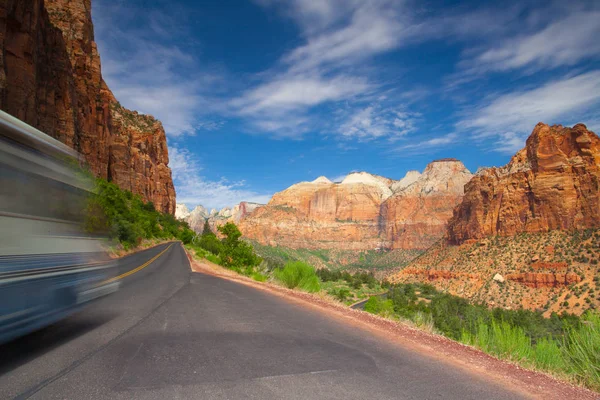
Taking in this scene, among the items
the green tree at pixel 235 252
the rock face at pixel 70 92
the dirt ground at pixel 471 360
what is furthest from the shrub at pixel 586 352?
the rock face at pixel 70 92

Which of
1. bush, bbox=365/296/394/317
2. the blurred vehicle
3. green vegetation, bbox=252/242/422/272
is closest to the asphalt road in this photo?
the blurred vehicle

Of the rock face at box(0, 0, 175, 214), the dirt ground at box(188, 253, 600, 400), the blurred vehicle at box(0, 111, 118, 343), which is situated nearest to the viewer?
the dirt ground at box(188, 253, 600, 400)

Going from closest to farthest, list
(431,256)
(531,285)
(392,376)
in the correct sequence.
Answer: (392,376) < (531,285) < (431,256)

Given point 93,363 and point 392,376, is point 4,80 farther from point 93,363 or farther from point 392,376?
point 392,376

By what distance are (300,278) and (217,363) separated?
436 inches

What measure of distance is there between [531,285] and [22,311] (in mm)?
66652

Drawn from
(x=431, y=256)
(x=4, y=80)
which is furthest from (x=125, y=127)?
(x=431, y=256)

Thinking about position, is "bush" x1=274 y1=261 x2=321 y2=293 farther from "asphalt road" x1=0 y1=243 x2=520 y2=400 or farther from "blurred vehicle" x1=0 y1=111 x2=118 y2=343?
"blurred vehicle" x1=0 y1=111 x2=118 y2=343

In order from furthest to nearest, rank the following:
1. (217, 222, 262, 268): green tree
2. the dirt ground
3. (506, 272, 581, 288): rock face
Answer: (506, 272, 581, 288): rock face → (217, 222, 262, 268): green tree → the dirt ground

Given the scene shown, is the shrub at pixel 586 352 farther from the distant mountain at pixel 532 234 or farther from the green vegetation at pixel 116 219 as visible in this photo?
the distant mountain at pixel 532 234

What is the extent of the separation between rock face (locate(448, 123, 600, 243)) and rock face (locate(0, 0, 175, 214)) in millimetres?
81777

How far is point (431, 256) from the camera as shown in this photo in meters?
91.3

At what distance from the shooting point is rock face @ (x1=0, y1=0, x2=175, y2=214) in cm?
2683

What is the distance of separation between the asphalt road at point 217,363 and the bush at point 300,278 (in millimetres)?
7258
